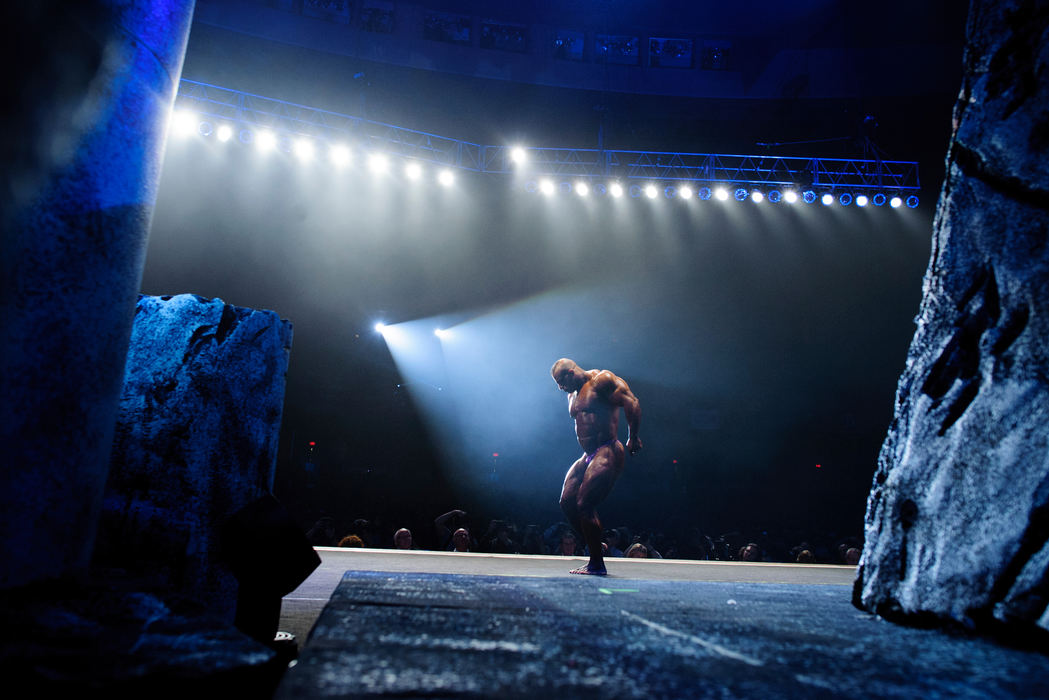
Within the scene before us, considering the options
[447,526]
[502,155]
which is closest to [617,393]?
[447,526]

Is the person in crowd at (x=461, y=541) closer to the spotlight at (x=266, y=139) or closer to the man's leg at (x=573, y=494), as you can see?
the man's leg at (x=573, y=494)

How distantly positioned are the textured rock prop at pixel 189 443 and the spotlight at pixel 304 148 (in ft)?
21.0

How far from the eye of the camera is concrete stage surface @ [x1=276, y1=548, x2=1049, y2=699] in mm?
925

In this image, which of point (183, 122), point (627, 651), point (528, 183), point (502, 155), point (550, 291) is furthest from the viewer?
point (550, 291)

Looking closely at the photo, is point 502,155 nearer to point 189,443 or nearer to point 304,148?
point 304,148

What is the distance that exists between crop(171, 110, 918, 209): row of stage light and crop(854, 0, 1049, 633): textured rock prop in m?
7.20

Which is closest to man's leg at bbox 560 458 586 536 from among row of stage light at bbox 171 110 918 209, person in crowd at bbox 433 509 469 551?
person in crowd at bbox 433 509 469 551

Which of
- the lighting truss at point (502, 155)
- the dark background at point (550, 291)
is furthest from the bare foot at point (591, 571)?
the dark background at point (550, 291)

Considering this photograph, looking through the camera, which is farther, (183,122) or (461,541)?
(183,122)

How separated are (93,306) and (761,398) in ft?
48.9

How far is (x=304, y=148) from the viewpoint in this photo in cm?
809

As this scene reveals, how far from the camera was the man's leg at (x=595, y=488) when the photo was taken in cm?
410

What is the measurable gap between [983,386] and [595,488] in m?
2.84

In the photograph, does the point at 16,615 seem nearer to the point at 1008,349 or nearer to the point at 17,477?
the point at 17,477
